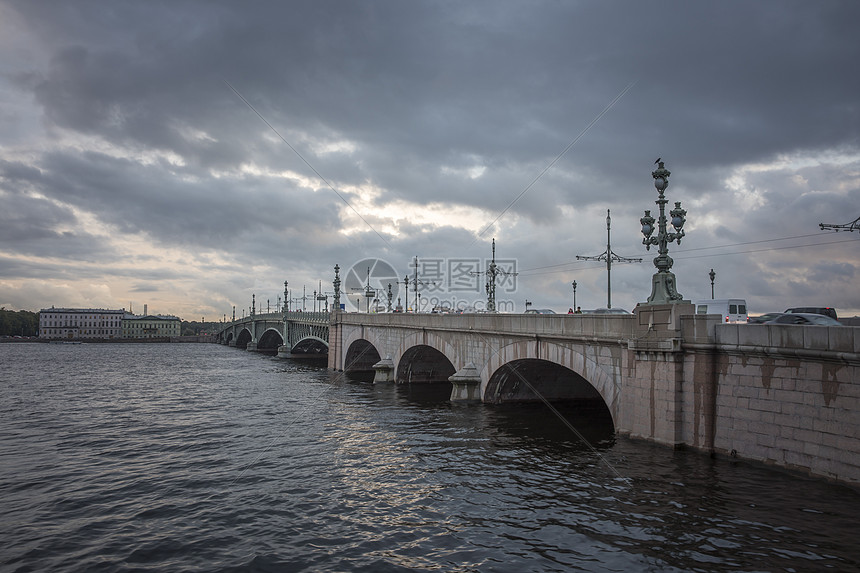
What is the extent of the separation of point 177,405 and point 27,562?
2561cm

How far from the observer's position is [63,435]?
2612cm

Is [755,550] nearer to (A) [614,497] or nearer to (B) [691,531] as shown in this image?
(B) [691,531]

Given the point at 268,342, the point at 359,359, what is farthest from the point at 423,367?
the point at 268,342

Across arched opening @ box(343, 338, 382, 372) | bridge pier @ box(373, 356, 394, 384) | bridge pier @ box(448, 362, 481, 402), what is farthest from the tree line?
bridge pier @ box(448, 362, 481, 402)

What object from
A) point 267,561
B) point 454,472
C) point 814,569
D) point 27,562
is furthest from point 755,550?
point 27,562

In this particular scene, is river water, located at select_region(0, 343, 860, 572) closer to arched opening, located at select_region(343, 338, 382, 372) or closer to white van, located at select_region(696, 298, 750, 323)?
white van, located at select_region(696, 298, 750, 323)

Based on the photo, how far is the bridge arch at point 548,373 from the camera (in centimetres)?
2112

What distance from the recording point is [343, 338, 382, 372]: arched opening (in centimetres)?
6009

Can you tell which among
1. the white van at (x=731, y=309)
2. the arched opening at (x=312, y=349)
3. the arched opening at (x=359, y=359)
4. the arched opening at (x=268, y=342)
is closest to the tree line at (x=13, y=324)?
the arched opening at (x=268, y=342)

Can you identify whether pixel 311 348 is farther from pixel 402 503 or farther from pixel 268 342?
pixel 402 503

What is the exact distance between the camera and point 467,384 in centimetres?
3180

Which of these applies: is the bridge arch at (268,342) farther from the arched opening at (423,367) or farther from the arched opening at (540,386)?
the arched opening at (540,386)

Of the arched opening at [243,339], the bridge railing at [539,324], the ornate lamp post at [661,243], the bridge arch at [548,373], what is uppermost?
the ornate lamp post at [661,243]

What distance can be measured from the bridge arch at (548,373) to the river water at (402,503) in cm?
278
